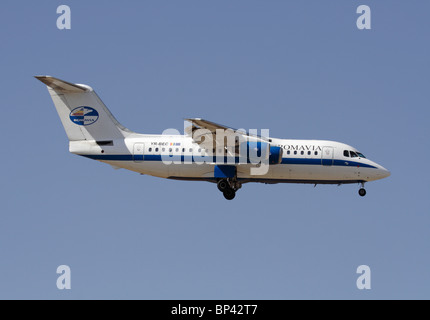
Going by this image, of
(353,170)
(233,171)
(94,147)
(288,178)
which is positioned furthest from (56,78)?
(353,170)

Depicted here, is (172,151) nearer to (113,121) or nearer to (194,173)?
(194,173)

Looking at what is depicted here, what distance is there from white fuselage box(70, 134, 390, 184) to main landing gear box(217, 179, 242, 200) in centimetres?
28

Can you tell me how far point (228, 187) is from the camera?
20875 millimetres

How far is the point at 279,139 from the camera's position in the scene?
21266 mm

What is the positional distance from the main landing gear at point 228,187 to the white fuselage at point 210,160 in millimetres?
280

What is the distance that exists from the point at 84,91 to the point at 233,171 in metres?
5.84

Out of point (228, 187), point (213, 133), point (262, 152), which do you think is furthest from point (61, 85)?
point (262, 152)

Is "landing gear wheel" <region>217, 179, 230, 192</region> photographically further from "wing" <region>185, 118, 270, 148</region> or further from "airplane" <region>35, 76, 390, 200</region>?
"wing" <region>185, 118, 270, 148</region>

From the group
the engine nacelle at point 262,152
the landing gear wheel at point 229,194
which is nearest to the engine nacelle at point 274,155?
the engine nacelle at point 262,152

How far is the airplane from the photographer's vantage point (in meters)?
20.5

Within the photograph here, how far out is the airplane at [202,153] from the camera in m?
20.5

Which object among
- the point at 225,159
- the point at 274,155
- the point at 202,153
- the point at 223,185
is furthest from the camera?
the point at 223,185

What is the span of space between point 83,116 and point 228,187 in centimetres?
556

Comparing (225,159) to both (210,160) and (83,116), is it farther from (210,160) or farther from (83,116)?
(83,116)
